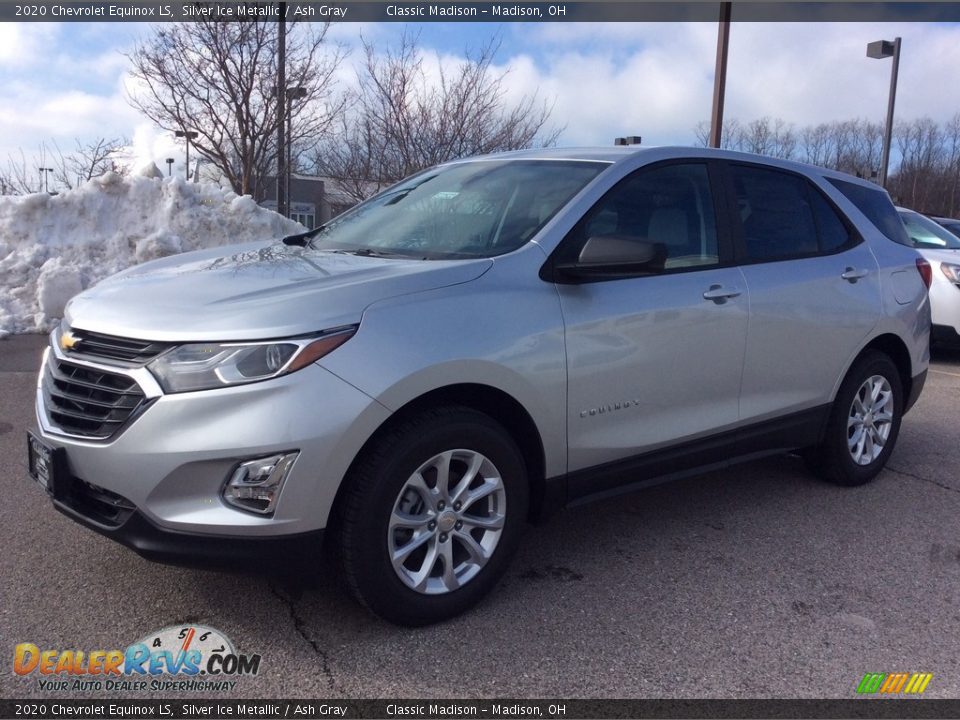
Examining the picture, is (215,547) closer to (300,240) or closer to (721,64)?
(300,240)

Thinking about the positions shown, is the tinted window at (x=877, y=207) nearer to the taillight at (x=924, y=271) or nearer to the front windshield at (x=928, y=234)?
the taillight at (x=924, y=271)

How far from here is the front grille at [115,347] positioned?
9.61 ft

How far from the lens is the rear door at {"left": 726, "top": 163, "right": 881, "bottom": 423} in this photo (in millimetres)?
4316

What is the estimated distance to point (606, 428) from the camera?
3.66 m

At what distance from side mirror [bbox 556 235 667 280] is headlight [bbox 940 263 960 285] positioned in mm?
7214

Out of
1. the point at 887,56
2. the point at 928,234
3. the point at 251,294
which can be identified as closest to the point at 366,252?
the point at 251,294

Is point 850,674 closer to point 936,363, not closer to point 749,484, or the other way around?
point 749,484

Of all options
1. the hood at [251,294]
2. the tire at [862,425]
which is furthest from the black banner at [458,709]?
the tire at [862,425]

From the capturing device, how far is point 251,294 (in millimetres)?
3100

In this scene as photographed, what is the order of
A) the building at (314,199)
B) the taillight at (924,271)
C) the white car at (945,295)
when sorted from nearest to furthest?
the taillight at (924,271), the white car at (945,295), the building at (314,199)

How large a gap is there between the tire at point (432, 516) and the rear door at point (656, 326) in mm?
409

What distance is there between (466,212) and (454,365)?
45.2 inches

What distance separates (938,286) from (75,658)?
364 inches

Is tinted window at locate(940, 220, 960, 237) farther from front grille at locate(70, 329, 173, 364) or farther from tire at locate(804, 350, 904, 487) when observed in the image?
front grille at locate(70, 329, 173, 364)
